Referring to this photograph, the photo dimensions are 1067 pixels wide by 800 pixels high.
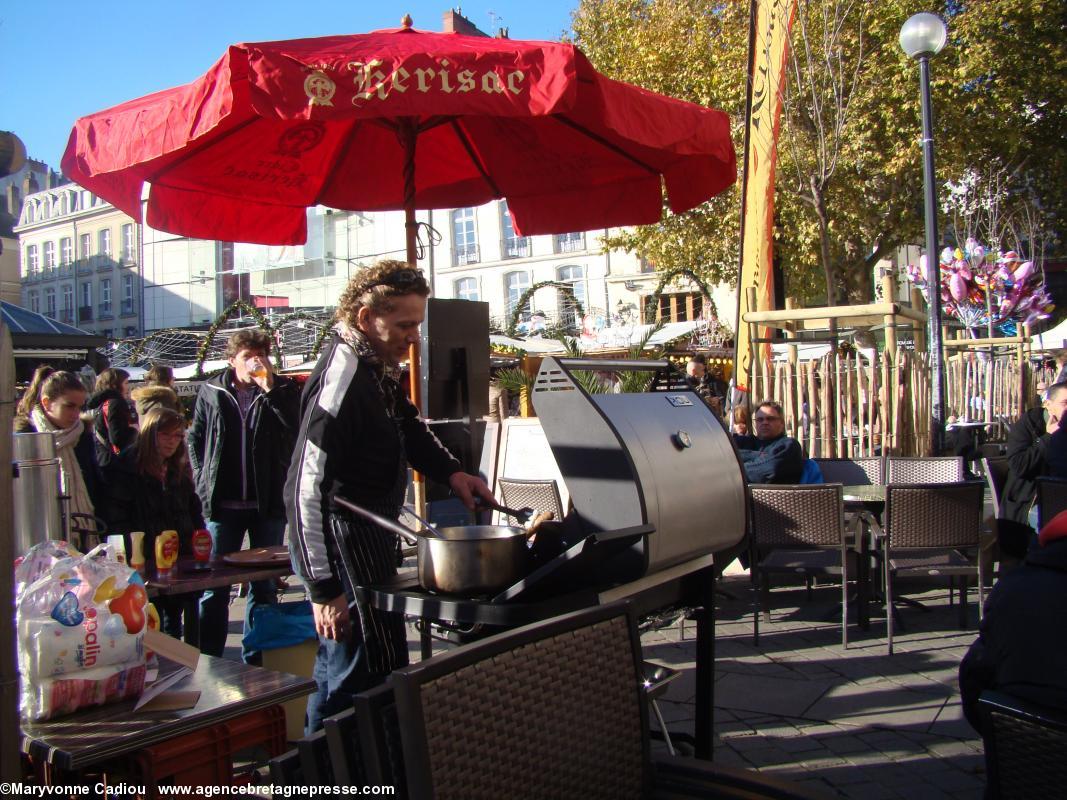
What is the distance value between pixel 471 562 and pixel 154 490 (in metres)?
2.76

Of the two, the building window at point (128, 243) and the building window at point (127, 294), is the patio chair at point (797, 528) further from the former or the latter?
the building window at point (128, 243)

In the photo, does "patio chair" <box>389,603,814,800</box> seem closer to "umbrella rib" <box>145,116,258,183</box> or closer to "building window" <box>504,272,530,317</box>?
"umbrella rib" <box>145,116,258,183</box>

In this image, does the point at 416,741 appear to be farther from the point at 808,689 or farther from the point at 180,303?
the point at 180,303

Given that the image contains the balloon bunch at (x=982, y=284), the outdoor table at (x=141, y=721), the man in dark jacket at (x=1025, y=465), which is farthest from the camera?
the balloon bunch at (x=982, y=284)

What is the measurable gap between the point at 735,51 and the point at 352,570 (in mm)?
18833

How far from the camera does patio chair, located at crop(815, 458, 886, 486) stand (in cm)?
650

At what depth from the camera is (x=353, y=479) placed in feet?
8.38

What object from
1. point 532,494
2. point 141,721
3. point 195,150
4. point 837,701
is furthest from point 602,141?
point 141,721

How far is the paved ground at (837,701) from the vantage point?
10.8ft

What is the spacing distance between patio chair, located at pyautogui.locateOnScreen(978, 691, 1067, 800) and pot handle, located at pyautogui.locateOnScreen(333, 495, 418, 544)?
135 cm

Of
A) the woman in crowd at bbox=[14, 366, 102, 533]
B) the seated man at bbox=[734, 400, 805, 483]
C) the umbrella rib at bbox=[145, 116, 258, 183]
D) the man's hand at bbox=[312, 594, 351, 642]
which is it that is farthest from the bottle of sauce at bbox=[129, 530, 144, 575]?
the seated man at bbox=[734, 400, 805, 483]

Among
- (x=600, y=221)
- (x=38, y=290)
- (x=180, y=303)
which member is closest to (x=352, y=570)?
(x=600, y=221)

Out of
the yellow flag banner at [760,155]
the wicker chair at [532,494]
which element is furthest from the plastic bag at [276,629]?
the yellow flag banner at [760,155]

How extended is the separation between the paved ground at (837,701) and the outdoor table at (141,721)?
1.59 m
